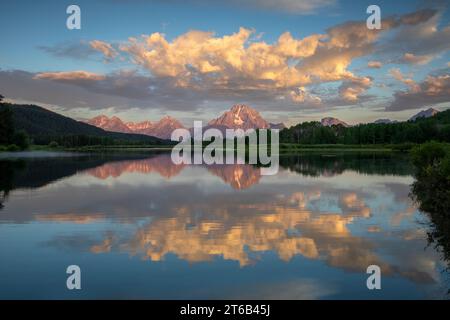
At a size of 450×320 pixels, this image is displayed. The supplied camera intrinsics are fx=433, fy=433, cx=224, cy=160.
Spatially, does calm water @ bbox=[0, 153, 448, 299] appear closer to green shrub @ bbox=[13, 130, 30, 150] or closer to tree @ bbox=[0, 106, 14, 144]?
tree @ bbox=[0, 106, 14, 144]

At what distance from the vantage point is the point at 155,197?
26.2 meters

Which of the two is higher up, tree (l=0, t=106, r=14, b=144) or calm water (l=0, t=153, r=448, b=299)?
tree (l=0, t=106, r=14, b=144)

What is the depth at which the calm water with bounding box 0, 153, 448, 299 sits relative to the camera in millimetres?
10188

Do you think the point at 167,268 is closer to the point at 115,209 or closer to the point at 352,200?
the point at 115,209

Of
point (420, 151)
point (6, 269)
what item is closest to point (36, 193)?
point (6, 269)

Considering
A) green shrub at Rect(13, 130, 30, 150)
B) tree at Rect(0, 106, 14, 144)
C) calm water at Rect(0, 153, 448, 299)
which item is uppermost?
tree at Rect(0, 106, 14, 144)

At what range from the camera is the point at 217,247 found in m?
13.7

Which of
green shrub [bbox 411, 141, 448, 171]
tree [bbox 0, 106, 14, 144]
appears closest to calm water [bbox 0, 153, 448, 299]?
green shrub [bbox 411, 141, 448, 171]

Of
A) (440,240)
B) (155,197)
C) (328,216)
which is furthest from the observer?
(155,197)

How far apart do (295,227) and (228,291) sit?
7349 millimetres

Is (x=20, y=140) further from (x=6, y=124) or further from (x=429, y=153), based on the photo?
(x=429, y=153)

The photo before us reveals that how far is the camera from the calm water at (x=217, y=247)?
33.4 feet

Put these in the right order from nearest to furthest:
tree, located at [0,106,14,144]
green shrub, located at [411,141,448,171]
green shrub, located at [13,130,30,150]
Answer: green shrub, located at [411,141,448,171] < tree, located at [0,106,14,144] < green shrub, located at [13,130,30,150]

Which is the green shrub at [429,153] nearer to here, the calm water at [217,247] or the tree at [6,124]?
the calm water at [217,247]
